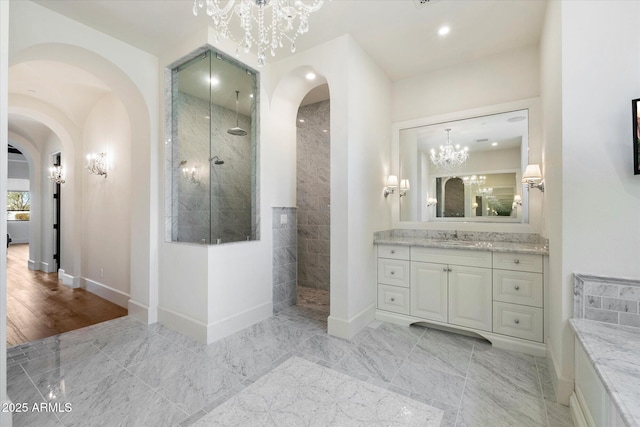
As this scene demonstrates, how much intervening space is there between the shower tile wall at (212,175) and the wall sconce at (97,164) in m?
2.13

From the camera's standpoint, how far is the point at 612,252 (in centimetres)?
171

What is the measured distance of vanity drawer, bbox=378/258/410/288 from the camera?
3178mm

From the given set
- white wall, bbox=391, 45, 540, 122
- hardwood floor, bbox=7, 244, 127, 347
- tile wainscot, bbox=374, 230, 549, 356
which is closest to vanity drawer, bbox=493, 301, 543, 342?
tile wainscot, bbox=374, 230, 549, 356

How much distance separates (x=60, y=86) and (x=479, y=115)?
19.5 feet

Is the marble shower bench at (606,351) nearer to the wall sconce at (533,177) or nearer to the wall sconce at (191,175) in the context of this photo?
the wall sconce at (533,177)

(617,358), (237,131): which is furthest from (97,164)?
(617,358)

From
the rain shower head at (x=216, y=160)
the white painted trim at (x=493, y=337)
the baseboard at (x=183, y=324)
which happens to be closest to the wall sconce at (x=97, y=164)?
the rain shower head at (x=216, y=160)

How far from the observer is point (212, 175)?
314cm

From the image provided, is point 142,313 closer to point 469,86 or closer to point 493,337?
point 493,337

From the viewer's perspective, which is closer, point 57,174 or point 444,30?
point 444,30

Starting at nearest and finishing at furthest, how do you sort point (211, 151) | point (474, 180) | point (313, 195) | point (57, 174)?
point (211, 151) → point (474, 180) → point (313, 195) → point (57, 174)

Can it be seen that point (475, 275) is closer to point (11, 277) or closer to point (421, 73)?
point (421, 73)

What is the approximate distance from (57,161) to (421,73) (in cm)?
731

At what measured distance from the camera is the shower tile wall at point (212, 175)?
3131 millimetres
